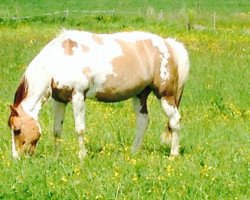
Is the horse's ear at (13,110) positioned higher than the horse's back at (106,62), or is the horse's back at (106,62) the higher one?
the horse's back at (106,62)

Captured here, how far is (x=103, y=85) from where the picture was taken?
10.5 meters

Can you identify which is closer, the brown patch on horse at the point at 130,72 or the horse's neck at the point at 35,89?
the horse's neck at the point at 35,89

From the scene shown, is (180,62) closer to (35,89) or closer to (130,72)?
(130,72)

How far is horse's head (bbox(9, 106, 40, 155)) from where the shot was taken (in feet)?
32.7

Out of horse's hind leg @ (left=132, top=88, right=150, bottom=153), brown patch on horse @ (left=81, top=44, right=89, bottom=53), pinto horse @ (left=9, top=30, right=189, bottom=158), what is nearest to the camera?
pinto horse @ (left=9, top=30, right=189, bottom=158)

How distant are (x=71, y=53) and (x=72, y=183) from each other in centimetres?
237

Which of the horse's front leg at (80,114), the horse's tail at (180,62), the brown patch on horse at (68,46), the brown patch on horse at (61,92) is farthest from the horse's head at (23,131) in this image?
the horse's tail at (180,62)

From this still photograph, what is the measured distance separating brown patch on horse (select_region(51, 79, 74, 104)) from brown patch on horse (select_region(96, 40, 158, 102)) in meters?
0.51

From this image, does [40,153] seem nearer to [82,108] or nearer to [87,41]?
[82,108]

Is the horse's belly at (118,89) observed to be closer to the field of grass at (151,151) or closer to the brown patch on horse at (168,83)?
the brown patch on horse at (168,83)

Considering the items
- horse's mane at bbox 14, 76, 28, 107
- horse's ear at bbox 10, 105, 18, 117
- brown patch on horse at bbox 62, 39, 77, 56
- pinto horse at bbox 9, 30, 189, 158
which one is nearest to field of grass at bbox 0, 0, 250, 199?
pinto horse at bbox 9, 30, 189, 158

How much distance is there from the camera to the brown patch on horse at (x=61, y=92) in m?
10.1

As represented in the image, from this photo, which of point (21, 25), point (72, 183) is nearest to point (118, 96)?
point (72, 183)

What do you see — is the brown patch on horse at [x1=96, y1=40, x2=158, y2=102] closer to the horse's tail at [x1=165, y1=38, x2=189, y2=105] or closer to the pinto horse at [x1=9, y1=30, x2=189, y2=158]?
the pinto horse at [x1=9, y1=30, x2=189, y2=158]
